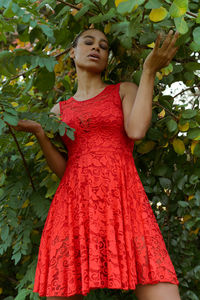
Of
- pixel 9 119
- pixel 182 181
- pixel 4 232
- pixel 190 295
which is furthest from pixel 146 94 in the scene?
pixel 190 295

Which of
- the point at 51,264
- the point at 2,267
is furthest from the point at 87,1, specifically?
the point at 2,267

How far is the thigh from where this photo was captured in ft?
4.10

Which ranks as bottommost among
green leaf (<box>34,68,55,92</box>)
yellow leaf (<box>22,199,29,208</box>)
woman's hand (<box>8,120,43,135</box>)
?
yellow leaf (<box>22,199,29,208</box>)

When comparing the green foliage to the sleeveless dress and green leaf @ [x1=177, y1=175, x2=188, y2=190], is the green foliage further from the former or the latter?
the sleeveless dress

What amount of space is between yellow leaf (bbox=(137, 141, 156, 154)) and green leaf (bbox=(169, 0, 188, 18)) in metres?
0.87

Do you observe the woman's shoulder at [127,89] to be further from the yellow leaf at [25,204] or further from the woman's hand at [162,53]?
the yellow leaf at [25,204]

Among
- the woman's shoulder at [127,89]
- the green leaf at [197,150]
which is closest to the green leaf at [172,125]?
the green leaf at [197,150]

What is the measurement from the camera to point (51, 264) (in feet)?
4.43

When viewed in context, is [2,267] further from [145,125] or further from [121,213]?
[145,125]

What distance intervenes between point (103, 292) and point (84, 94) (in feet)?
3.61

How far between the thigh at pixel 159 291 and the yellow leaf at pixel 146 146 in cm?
74

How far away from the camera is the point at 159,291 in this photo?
1.26 meters

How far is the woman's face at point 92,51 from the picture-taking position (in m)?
1.64

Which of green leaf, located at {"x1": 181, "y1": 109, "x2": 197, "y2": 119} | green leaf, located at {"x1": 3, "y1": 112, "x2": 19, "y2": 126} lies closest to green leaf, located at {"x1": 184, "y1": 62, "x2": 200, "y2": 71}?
green leaf, located at {"x1": 181, "y1": 109, "x2": 197, "y2": 119}
